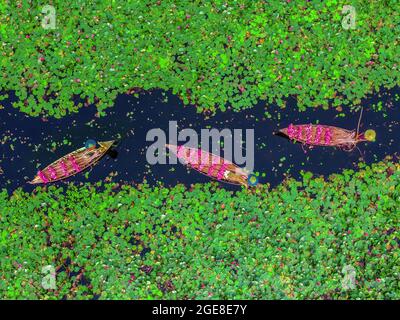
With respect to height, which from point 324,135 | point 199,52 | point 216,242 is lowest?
point 216,242

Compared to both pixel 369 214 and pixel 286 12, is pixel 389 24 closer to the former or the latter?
pixel 286 12

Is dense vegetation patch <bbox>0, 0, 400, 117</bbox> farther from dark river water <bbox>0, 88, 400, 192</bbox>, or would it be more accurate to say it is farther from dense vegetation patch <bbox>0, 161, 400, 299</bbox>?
dense vegetation patch <bbox>0, 161, 400, 299</bbox>

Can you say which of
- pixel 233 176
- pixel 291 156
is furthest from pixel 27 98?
pixel 291 156

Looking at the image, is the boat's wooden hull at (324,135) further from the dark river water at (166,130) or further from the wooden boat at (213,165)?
the wooden boat at (213,165)

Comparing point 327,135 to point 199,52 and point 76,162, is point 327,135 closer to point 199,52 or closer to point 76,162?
point 199,52

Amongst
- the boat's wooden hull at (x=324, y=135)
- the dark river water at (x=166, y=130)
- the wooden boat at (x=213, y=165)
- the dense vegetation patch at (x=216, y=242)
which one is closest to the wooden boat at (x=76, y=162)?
the dark river water at (x=166, y=130)

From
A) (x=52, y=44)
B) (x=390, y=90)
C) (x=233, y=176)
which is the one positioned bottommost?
(x=233, y=176)

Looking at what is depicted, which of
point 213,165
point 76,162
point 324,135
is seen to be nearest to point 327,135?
point 324,135
